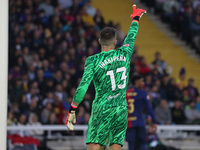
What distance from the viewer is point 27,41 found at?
53.9ft

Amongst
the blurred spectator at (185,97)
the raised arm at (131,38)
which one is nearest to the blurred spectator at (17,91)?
the blurred spectator at (185,97)

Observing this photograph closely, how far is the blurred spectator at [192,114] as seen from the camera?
15669 mm

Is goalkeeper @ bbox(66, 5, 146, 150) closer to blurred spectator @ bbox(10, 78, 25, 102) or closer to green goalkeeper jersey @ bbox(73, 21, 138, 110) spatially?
green goalkeeper jersey @ bbox(73, 21, 138, 110)

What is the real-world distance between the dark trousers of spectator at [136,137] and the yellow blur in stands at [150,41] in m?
9.87

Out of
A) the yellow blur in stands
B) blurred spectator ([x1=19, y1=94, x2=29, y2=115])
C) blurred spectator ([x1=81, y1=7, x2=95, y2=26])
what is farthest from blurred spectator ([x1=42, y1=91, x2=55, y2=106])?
the yellow blur in stands

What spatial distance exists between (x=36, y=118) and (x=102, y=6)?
915cm

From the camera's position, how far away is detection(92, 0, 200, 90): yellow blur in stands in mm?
20719

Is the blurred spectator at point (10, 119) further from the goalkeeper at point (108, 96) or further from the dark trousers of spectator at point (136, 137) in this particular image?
the goalkeeper at point (108, 96)

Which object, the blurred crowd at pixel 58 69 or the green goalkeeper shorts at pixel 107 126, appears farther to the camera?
the blurred crowd at pixel 58 69

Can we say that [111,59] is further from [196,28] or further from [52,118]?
[196,28]

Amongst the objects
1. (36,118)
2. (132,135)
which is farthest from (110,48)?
(36,118)

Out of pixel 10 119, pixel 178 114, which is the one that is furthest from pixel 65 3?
pixel 10 119

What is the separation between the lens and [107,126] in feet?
21.5
